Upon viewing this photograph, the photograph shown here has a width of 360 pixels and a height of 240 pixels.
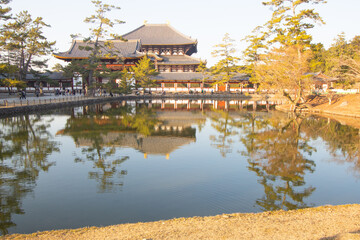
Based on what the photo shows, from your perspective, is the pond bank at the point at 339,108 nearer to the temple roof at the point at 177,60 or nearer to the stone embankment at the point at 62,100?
the stone embankment at the point at 62,100

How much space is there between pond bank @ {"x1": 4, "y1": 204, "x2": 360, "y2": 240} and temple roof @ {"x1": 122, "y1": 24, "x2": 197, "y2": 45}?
2331 inches

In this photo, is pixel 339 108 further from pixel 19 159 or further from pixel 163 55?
pixel 163 55

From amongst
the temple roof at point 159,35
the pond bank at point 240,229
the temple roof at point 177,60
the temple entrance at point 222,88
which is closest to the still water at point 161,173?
the pond bank at point 240,229

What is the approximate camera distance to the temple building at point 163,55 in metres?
55.6

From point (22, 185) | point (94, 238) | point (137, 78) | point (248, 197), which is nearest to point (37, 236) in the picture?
point (94, 238)

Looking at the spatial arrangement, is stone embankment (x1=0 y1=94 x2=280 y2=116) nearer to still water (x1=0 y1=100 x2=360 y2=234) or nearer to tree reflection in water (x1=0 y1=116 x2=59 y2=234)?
tree reflection in water (x1=0 y1=116 x2=59 y2=234)

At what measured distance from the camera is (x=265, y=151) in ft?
47.3

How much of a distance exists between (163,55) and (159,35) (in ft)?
19.1

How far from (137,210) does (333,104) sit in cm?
3198

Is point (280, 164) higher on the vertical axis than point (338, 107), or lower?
lower

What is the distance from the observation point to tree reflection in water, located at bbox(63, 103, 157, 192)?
34.7 ft

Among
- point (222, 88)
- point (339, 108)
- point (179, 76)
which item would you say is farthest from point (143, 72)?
point (339, 108)

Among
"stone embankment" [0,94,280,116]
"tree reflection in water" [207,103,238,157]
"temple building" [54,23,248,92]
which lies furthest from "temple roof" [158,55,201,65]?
"tree reflection in water" [207,103,238,157]

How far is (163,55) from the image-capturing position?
67.1 m
